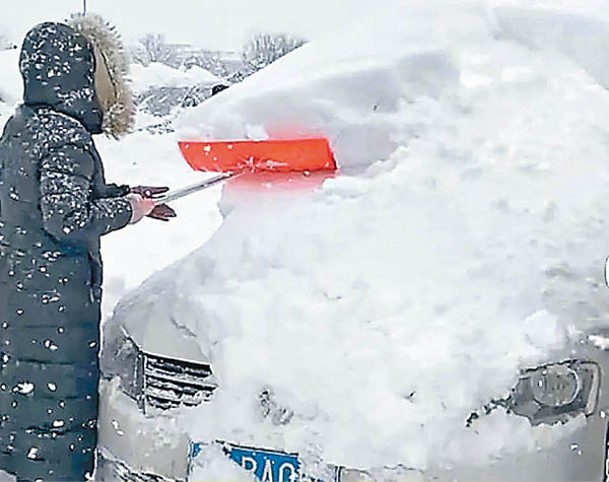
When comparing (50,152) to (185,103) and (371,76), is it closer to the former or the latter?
(371,76)

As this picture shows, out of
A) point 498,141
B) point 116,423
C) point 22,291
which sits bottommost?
point 116,423

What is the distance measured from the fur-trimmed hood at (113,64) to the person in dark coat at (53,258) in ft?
2.10

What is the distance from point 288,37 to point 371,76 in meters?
7.51

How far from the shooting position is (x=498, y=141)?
12.6 ft

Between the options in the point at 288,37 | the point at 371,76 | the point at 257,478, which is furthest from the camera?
the point at 288,37

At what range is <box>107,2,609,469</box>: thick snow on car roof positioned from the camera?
3.11 m

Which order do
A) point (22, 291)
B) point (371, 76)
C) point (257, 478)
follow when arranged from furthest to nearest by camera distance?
point (371, 76) → point (22, 291) → point (257, 478)

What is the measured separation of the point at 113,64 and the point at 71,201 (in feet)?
3.81

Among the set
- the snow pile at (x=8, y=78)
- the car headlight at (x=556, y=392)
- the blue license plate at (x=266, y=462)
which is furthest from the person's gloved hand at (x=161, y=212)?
the snow pile at (x=8, y=78)

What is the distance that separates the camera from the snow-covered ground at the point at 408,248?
123 inches

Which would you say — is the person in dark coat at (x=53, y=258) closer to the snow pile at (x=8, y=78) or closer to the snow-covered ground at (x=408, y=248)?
the snow-covered ground at (x=408, y=248)

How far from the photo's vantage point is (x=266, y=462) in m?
3.26

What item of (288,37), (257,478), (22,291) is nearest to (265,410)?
(257,478)

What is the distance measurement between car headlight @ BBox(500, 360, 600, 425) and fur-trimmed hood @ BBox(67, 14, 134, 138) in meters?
2.08
